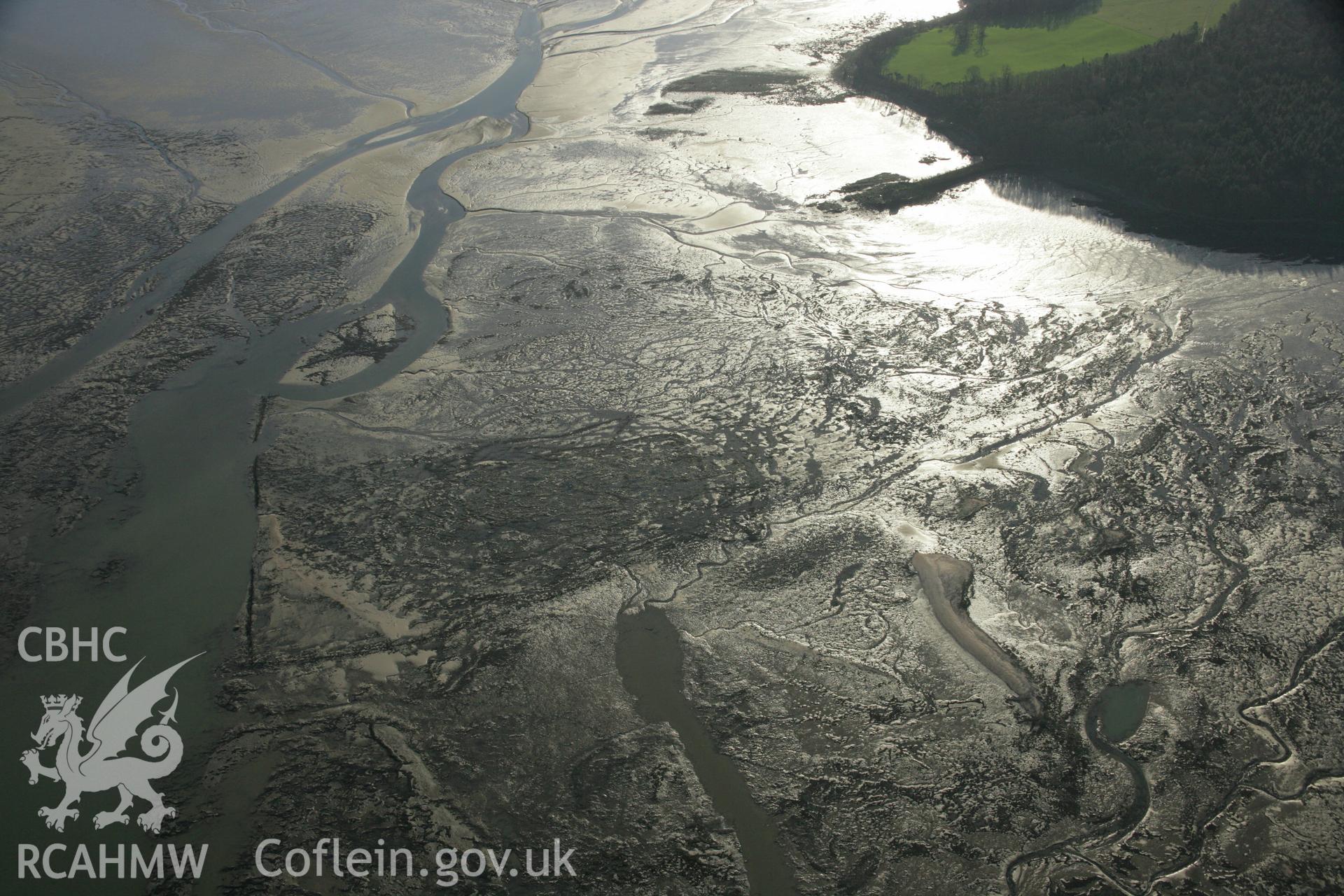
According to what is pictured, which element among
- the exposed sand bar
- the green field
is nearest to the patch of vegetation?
the green field

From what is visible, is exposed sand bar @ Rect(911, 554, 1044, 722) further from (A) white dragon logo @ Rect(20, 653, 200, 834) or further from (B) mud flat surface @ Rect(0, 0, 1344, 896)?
(A) white dragon logo @ Rect(20, 653, 200, 834)

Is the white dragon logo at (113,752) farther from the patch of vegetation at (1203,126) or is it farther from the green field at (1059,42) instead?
the green field at (1059,42)

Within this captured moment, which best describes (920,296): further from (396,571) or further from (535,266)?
(396,571)

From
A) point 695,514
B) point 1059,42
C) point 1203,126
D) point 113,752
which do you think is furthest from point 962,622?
point 1059,42

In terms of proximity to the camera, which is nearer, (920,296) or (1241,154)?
(920,296)

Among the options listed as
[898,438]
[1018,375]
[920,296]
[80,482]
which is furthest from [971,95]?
[80,482]

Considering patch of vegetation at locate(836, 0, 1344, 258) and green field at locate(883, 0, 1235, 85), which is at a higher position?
green field at locate(883, 0, 1235, 85)
